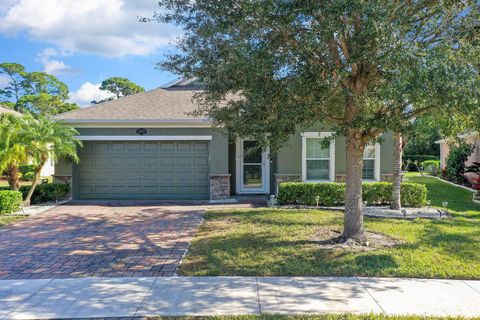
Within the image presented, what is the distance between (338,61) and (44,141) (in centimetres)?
982

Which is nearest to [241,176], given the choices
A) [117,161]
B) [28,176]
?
[117,161]

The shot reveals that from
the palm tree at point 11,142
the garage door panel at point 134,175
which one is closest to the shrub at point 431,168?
the garage door panel at point 134,175

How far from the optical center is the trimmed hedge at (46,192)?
43.6 feet

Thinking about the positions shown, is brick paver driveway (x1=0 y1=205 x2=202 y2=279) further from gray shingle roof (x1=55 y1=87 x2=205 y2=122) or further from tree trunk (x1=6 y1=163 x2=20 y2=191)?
gray shingle roof (x1=55 y1=87 x2=205 y2=122)

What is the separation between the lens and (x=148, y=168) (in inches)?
563

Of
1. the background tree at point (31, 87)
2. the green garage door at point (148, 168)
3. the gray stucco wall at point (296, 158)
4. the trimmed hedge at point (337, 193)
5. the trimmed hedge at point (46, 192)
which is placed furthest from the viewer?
the background tree at point (31, 87)

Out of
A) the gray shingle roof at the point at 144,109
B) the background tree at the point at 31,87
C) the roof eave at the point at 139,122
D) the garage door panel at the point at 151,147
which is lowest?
the garage door panel at the point at 151,147

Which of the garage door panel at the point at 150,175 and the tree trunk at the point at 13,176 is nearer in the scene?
the tree trunk at the point at 13,176

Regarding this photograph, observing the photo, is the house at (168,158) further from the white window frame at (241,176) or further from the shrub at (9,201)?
the shrub at (9,201)

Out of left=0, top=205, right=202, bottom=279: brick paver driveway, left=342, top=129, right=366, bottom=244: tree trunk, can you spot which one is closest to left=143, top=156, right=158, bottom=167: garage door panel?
left=0, top=205, right=202, bottom=279: brick paver driveway

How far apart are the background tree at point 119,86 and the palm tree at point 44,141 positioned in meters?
42.2

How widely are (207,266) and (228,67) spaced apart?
11.7 feet

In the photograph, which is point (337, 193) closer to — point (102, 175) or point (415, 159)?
point (102, 175)

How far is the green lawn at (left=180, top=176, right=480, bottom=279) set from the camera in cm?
620
